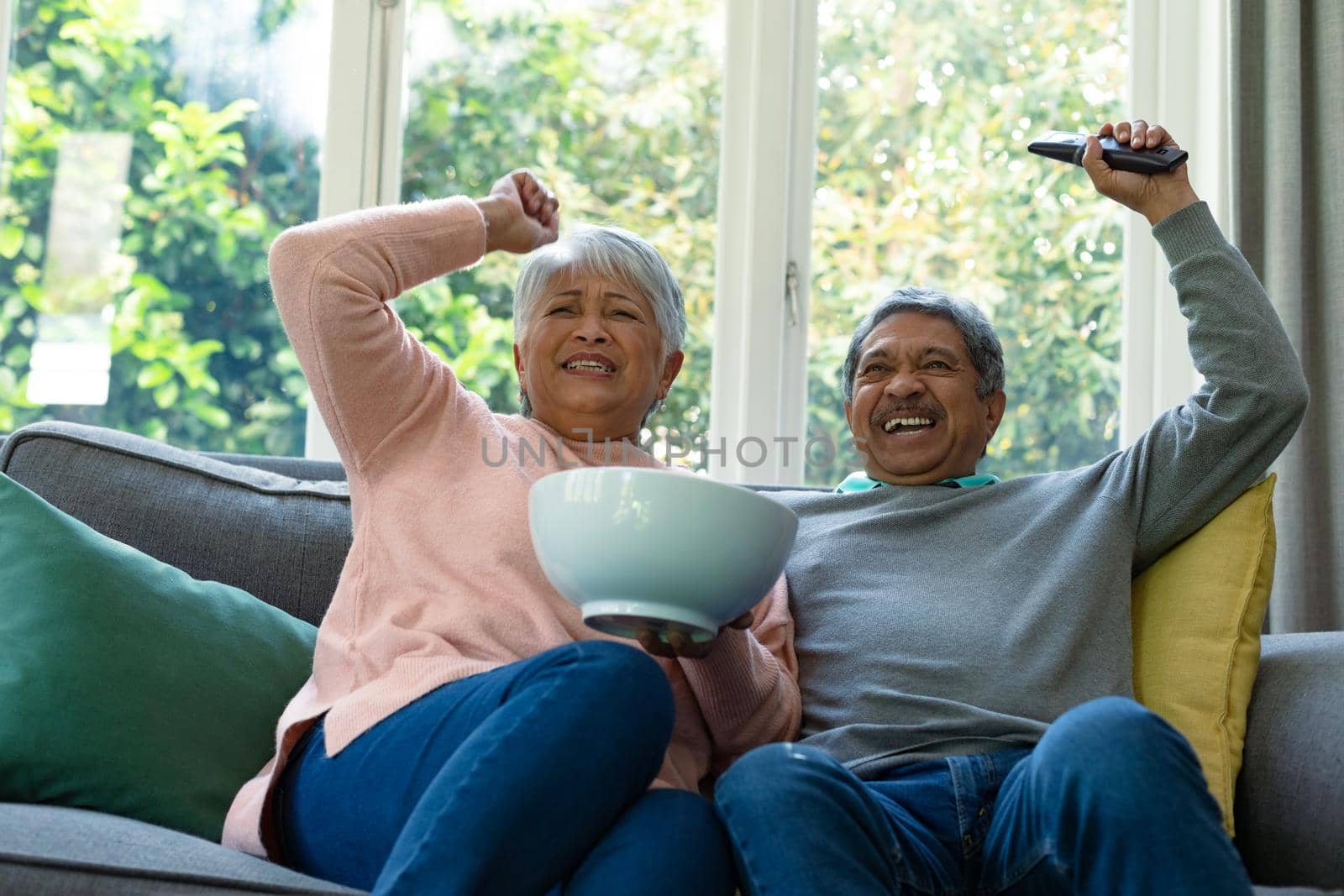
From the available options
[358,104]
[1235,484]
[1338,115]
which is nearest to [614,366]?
[1235,484]

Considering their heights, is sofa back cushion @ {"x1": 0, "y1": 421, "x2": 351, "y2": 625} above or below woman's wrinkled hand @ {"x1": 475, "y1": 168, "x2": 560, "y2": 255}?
below

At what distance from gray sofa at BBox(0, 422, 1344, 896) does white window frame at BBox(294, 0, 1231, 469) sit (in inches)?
33.5

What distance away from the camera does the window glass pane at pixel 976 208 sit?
274cm

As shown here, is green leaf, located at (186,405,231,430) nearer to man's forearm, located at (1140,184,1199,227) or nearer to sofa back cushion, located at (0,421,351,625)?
sofa back cushion, located at (0,421,351,625)

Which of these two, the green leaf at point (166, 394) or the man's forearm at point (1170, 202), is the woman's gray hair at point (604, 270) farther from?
the green leaf at point (166, 394)

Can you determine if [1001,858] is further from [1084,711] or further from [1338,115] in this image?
[1338,115]

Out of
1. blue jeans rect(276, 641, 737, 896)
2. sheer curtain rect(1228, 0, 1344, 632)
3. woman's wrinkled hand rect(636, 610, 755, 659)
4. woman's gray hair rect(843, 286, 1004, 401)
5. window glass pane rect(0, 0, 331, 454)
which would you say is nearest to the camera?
blue jeans rect(276, 641, 737, 896)

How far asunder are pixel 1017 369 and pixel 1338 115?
2.36 ft

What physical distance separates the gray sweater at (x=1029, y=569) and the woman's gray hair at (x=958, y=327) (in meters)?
0.17

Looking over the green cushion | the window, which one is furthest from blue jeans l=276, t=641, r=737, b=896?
the window

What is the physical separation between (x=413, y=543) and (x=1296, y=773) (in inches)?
37.7

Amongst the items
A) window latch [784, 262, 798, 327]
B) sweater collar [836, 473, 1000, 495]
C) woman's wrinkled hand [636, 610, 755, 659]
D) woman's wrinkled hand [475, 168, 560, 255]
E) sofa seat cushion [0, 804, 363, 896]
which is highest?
window latch [784, 262, 798, 327]

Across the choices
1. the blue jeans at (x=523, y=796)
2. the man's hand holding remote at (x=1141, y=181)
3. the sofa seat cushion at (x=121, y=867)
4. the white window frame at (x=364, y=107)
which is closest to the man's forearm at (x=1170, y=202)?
the man's hand holding remote at (x=1141, y=181)

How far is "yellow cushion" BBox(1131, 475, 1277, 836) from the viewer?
153cm
